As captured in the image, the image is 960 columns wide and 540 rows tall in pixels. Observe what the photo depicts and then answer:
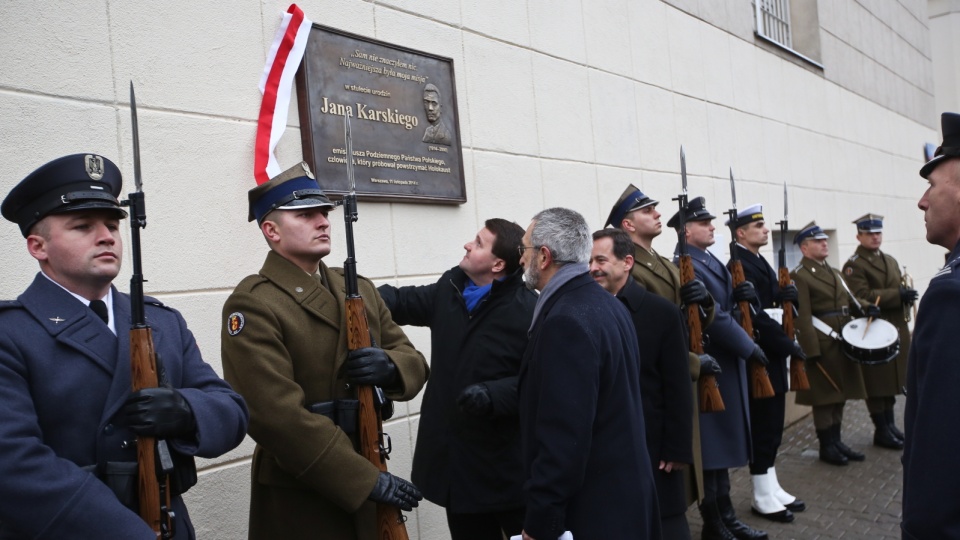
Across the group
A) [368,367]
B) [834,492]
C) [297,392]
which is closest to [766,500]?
[834,492]

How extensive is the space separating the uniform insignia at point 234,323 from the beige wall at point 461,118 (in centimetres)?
86

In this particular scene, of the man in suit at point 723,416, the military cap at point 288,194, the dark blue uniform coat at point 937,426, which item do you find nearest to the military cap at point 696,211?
the man in suit at point 723,416

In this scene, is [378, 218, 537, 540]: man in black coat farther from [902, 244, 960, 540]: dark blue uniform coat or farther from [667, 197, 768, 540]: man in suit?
[667, 197, 768, 540]: man in suit

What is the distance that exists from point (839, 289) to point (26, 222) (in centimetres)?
729

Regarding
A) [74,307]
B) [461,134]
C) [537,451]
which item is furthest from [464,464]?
[461,134]

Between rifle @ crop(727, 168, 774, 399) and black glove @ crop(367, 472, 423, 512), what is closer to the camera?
black glove @ crop(367, 472, 423, 512)

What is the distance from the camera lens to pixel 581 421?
297cm

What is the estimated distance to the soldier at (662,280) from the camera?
195 inches

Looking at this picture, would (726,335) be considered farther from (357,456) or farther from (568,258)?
(357,456)

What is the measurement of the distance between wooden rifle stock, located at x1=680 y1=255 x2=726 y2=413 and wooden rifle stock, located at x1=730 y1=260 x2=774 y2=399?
0.87 metres

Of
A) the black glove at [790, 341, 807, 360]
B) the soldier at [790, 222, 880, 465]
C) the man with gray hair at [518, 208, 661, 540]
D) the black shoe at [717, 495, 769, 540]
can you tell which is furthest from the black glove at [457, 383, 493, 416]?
the soldier at [790, 222, 880, 465]

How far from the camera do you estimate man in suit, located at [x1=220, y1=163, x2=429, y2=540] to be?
2.99m

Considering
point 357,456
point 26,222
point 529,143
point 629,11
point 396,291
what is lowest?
point 357,456

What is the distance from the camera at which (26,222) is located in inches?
99.5
